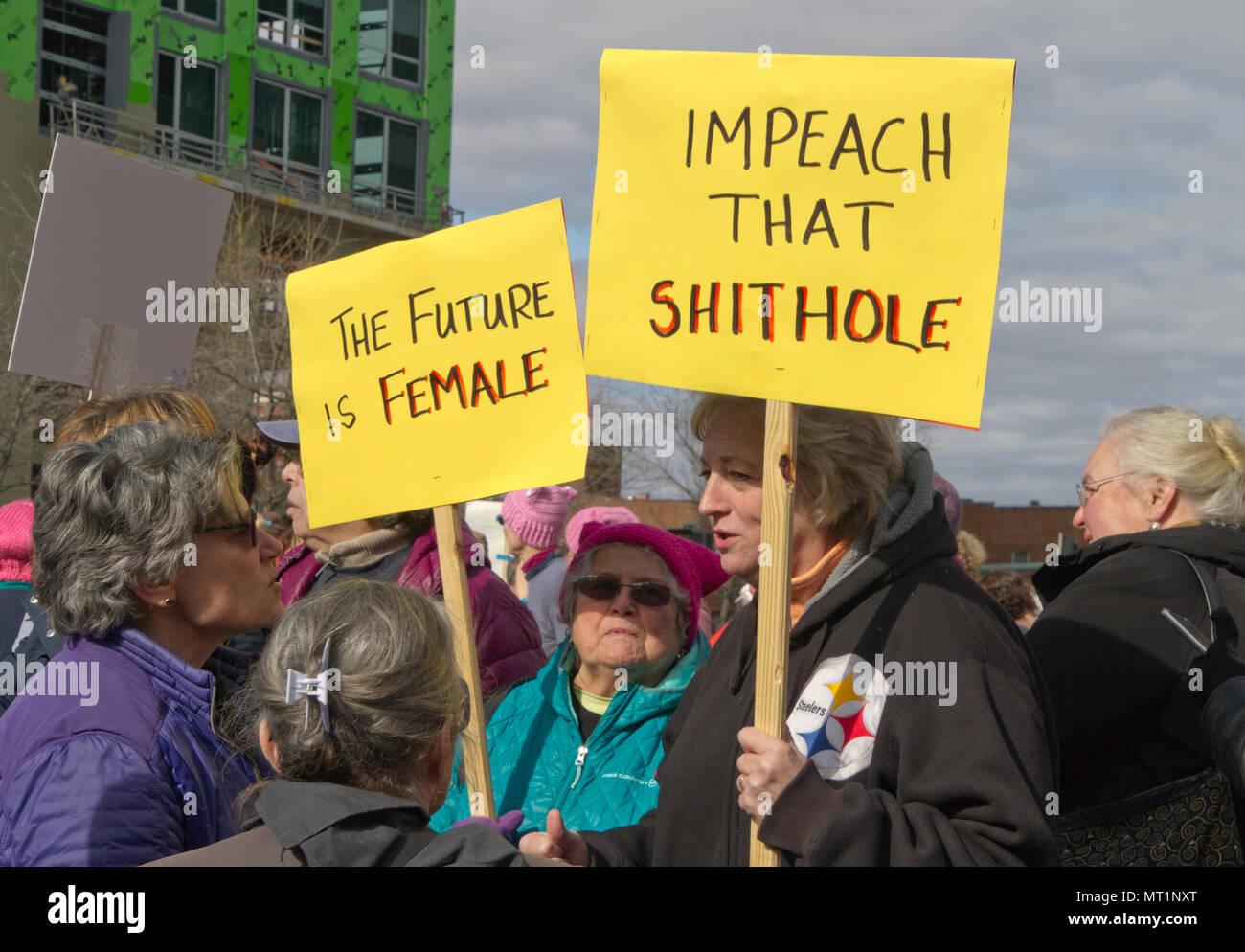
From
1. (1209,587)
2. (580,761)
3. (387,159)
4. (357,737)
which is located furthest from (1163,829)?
(387,159)

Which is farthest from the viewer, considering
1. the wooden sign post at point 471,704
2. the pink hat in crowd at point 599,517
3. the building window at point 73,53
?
the building window at point 73,53

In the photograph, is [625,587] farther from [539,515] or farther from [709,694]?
[539,515]

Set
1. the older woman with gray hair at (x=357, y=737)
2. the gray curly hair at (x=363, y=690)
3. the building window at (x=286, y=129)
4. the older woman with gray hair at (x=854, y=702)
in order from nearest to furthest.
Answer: the older woman with gray hair at (x=357, y=737)
the gray curly hair at (x=363, y=690)
the older woman with gray hair at (x=854, y=702)
the building window at (x=286, y=129)

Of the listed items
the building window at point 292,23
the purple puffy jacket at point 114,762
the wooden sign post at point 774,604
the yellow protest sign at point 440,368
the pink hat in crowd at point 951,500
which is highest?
the building window at point 292,23

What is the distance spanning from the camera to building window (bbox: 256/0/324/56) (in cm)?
2622

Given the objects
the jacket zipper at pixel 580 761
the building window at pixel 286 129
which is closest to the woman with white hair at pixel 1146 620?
the jacket zipper at pixel 580 761

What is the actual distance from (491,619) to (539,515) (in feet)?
9.79

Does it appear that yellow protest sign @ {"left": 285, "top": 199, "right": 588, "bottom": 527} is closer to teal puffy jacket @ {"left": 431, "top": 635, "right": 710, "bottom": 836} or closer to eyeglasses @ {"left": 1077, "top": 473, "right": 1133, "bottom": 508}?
teal puffy jacket @ {"left": 431, "top": 635, "right": 710, "bottom": 836}

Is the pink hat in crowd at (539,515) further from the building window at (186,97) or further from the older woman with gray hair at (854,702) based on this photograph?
the building window at (186,97)

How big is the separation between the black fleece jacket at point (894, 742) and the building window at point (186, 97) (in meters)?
24.2

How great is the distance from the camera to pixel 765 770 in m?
2.02

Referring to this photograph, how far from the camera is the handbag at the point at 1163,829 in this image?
2621 millimetres

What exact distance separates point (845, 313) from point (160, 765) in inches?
56.6

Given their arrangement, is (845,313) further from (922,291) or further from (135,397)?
(135,397)
